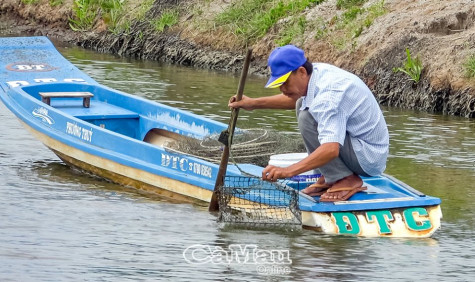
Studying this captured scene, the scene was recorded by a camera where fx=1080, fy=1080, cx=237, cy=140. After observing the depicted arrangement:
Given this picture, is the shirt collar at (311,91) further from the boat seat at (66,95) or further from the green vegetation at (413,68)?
the green vegetation at (413,68)

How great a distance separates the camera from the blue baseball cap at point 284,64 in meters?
7.81

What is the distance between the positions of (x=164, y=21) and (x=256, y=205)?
39.5 feet

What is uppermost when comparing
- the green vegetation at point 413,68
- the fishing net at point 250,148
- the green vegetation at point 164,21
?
the green vegetation at point 164,21

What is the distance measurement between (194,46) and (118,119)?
27.7 ft

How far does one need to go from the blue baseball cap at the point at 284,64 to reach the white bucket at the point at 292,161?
923mm

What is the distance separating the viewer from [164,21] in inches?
795

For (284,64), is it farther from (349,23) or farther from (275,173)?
(349,23)

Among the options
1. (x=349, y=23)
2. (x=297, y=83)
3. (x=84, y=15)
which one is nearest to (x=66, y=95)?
(x=297, y=83)

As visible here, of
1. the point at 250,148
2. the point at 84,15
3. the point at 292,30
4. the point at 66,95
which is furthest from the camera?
the point at 84,15

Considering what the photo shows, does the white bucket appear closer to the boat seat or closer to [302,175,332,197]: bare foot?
[302,175,332,197]: bare foot

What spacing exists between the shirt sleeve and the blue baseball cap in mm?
310

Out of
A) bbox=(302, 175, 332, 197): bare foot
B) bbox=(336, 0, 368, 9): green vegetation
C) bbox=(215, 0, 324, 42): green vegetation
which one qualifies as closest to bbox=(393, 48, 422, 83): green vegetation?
bbox=(336, 0, 368, 9): green vegetation

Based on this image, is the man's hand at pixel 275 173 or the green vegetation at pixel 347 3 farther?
the green vegetation at pixel 347 3

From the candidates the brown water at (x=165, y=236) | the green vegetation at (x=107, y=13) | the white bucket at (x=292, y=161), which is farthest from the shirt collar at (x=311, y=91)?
the green vegetation at (x=107, y=13)
